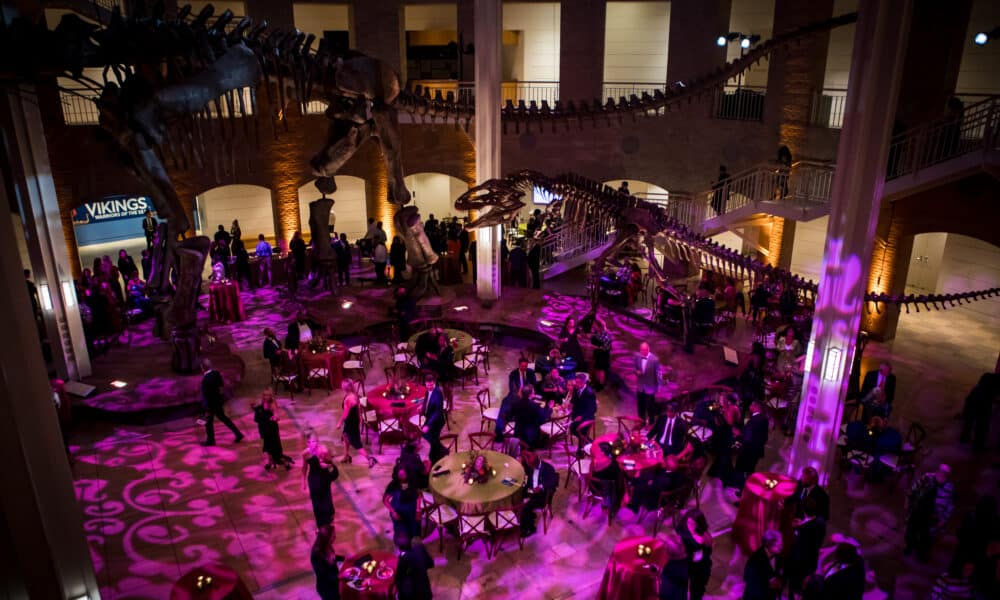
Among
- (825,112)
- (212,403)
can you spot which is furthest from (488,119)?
(825,112)

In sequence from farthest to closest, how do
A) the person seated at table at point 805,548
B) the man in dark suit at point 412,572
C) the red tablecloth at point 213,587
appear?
1. the person seated at table at point 805,548
2. the man in dark suit at point 412,572
3. the red tablecloth at point 213,587

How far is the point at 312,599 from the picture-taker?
6898 millimetres

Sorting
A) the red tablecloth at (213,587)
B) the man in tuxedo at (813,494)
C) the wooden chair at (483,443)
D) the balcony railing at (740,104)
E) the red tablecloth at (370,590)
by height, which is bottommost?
the wooden chair at (483,443)

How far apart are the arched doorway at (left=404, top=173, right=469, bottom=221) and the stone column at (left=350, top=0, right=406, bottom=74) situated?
472 centimetres

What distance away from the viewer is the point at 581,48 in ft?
60.7

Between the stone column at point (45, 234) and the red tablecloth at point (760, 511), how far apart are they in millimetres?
9676

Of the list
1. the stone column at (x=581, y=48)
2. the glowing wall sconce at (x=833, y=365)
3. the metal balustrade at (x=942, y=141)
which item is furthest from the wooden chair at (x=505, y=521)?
the stone column at (x=581, y=48)

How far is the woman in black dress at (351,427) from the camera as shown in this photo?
8898mm

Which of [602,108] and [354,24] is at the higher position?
[354,24]

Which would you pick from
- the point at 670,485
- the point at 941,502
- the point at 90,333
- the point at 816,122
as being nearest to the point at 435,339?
the point at 670,485

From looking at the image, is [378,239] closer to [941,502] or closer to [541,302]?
[541,302]

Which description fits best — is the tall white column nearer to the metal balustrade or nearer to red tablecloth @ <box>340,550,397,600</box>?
the metal balustrade

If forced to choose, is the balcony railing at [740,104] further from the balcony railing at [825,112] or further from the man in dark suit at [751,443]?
the man in dark suit at [751,443]

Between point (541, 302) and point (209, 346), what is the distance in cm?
632
